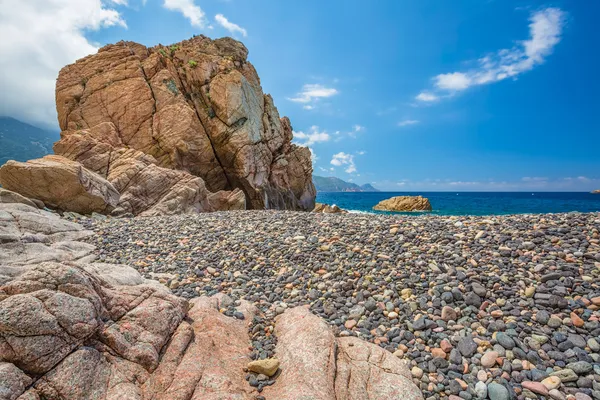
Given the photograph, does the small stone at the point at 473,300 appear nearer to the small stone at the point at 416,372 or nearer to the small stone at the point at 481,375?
the small stone at the point at 481,375

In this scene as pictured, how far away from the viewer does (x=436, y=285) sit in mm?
5789

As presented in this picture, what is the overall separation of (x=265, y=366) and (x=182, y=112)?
29.1 metres

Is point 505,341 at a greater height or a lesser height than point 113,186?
lesser

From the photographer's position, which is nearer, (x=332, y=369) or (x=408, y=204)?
(x=332, y=369)

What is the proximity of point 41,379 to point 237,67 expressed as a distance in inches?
1450

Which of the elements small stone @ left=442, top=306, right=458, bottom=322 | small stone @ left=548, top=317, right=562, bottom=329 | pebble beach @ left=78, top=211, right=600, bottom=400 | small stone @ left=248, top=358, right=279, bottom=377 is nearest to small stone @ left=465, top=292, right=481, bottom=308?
pebble beach @ left=78, top=211, right=600, bottom=400

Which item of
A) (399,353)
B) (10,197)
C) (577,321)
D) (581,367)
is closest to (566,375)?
(581,367)

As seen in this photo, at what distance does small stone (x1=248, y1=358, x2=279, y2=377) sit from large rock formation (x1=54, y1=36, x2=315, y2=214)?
18689mm

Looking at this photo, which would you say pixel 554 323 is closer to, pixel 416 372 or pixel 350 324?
pixel 416 372

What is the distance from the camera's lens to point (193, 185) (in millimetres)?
21453

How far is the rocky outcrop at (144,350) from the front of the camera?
2908 mm

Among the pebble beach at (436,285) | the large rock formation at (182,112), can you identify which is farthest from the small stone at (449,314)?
the large rock formation at (182,112)

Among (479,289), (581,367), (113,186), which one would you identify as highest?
(113,186)

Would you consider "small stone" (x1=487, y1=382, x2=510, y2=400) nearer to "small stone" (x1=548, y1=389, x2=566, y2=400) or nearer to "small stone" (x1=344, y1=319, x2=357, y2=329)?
"small stone" (x1=548, y1=389, x2=566, y2=400)
